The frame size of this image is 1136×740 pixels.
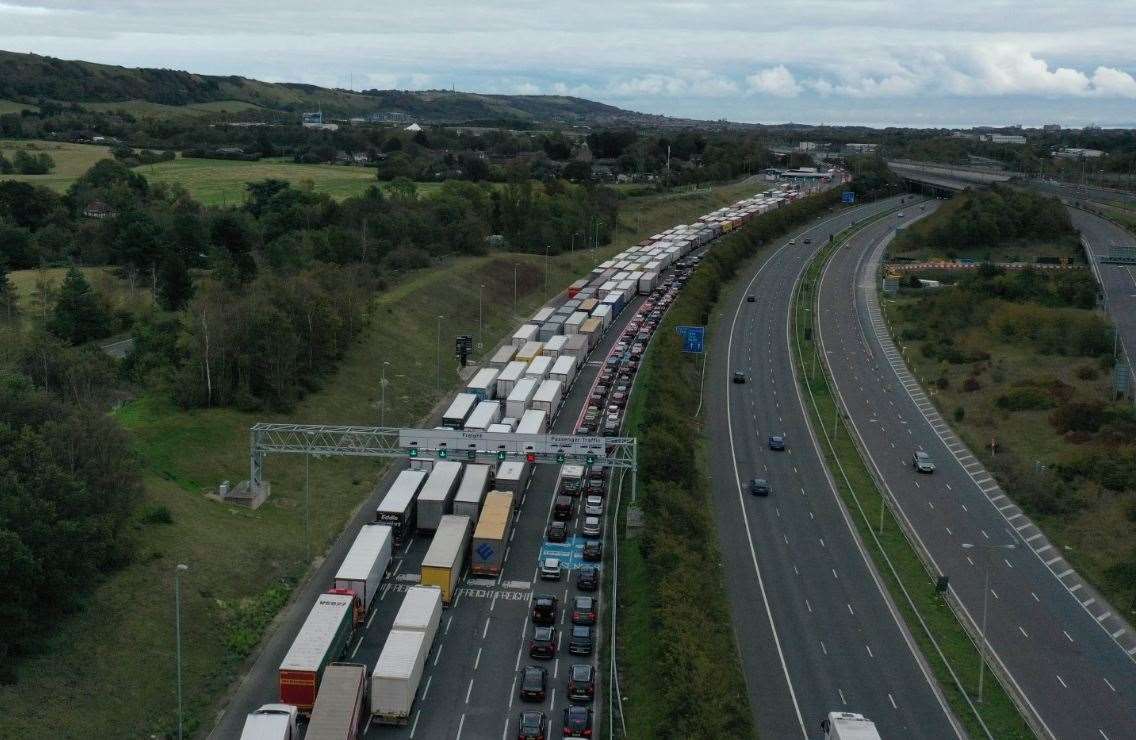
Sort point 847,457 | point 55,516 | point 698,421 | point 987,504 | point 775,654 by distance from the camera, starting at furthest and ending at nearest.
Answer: point 698,421, point 847,457, point 987,504, point 775,654, point 55,516

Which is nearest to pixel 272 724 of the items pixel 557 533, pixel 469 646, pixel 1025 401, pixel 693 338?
pixel 469 646

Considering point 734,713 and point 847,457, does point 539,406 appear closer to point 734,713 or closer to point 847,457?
point 847,457

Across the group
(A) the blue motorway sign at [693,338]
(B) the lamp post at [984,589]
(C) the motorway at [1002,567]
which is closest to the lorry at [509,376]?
(A) the blue motorway sign at [693,338]

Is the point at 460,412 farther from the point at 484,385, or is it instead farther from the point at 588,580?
the point at 588,580

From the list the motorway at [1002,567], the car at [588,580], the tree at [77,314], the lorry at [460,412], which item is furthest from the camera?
the tree at [77,314]

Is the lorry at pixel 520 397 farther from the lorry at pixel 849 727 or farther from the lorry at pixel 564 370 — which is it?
the lorry at pixel 849 727

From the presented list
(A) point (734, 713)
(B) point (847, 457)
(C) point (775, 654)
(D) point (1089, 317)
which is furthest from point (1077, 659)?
(D) point (1089, 317)
